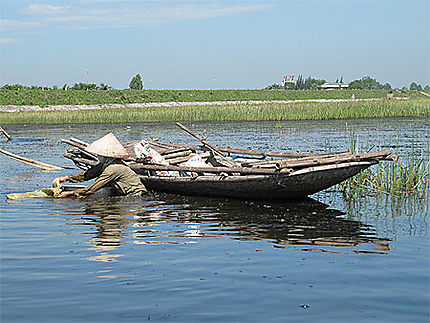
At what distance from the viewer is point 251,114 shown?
31.2 meters

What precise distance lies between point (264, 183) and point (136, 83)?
65586 mm

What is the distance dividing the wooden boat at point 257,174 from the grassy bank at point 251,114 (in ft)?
67.4

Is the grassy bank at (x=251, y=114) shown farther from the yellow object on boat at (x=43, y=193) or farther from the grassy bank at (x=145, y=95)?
the yellow object on boat at (x=43, y=193)

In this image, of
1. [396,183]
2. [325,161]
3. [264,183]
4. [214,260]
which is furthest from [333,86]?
[214,260]

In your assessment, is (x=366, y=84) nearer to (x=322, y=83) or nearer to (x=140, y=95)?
(x=322, y=83)

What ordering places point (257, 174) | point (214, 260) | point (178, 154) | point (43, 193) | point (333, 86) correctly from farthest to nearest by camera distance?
1. point (333, 86)
2. point (178, 154)
3. point (43, 193)
4. point (257, 174)
5. point (214, 260)

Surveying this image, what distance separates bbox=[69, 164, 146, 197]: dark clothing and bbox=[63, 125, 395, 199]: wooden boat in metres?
0.19

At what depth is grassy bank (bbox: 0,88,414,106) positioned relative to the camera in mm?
51875

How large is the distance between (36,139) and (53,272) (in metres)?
18.7

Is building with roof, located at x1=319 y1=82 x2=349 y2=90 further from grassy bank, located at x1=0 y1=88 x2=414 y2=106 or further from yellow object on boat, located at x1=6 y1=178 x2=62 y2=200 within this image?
yellow object on boat, located at x1=6 y1=178 x2=62 y2=200

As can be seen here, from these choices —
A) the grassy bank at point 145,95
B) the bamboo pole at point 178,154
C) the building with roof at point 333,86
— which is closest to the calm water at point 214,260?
the bamboo pole at point 178,154

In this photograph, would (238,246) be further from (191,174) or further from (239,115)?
(239,115)

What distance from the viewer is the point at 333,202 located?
28.3 feet

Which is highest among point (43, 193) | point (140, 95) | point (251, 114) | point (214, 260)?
point (140, 95)
